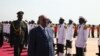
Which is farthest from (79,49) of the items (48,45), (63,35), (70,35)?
(48,45)

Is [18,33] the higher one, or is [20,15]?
[20,15]

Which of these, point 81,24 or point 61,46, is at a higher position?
point 81,24

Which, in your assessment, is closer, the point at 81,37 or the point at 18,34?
the point at 18,34

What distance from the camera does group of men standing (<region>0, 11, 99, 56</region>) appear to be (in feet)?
24.0

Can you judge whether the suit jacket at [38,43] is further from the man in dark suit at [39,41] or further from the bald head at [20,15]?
the bald head at [20,15]

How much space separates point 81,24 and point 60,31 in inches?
109

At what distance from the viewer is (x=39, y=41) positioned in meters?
7.36

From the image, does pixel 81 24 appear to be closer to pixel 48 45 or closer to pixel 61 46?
pixel 61 46

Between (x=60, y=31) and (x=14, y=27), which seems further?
(x=60, y=31)

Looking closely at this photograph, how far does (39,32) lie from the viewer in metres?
7.36

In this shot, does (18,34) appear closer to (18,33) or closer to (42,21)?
(18,33)

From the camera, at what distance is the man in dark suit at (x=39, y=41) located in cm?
728

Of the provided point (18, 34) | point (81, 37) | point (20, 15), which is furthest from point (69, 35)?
point (20, 15)

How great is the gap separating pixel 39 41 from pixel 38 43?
2.1 inches
